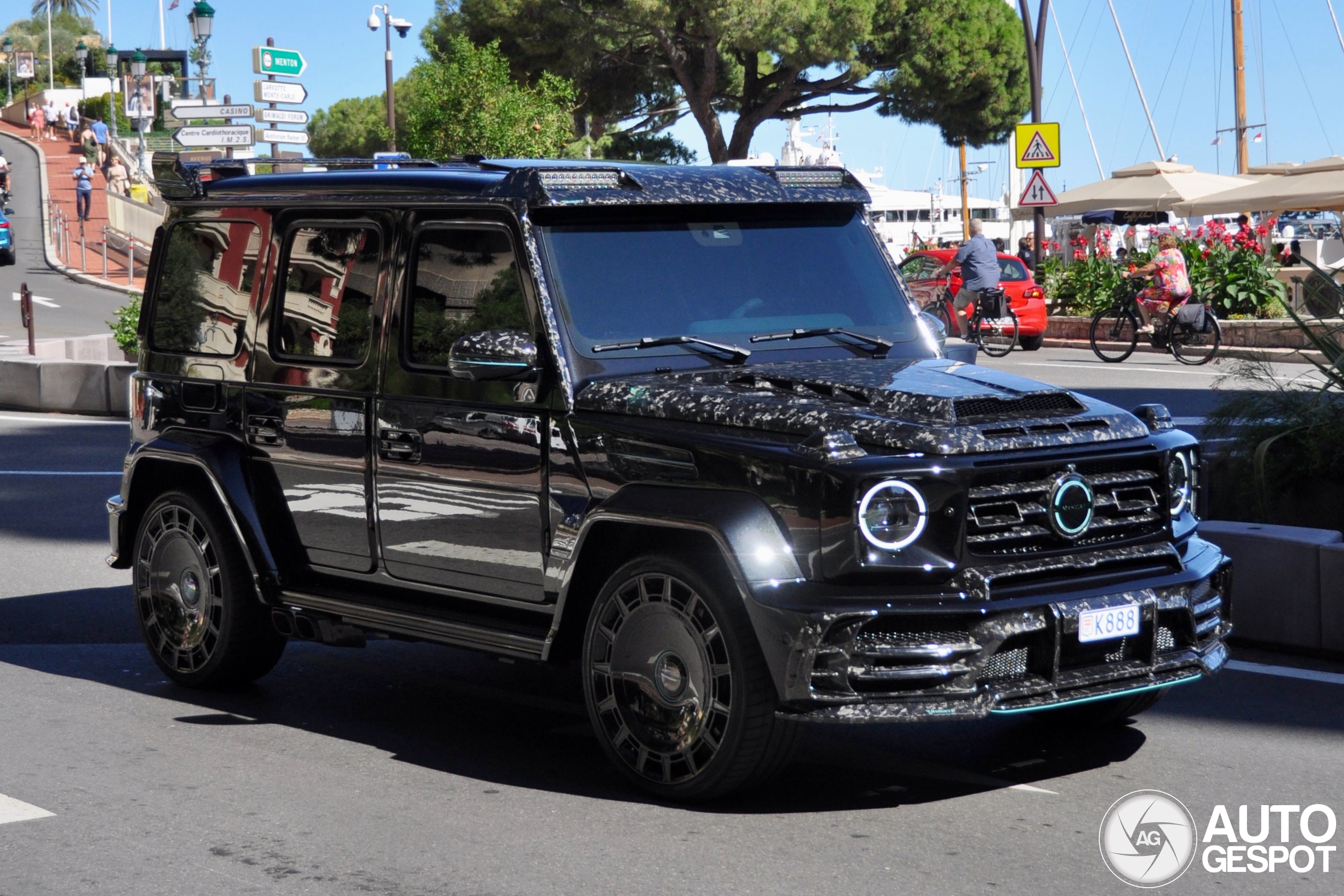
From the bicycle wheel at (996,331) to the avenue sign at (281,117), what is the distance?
374 inches

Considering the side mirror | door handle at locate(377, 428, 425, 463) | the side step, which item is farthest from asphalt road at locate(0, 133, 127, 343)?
the side mirror

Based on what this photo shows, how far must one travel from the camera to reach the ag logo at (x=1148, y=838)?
4750mm

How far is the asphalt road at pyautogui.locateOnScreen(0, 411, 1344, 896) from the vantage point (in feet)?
15.5

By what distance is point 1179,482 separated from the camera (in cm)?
559

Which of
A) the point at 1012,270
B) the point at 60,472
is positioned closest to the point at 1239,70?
the point at 1012,270

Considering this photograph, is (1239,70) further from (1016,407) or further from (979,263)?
(1016,407)

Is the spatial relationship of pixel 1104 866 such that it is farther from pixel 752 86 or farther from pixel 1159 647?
pixel 752 86

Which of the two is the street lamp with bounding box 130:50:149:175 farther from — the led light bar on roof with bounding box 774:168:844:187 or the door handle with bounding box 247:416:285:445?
the led light bar on roof with bounding box 774:168:844:187

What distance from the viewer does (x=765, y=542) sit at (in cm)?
496

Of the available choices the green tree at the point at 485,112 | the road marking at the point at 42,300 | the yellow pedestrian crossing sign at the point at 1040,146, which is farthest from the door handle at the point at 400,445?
the road marking at the point at 42,300

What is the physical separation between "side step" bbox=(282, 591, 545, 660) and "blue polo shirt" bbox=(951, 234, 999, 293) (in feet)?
60.2

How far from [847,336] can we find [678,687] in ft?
5.21

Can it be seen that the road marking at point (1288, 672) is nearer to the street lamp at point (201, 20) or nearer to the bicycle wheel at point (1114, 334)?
the bicycle wheel at point (1114, 334)

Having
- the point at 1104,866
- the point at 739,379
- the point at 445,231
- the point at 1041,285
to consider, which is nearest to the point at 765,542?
the point at 739,379
